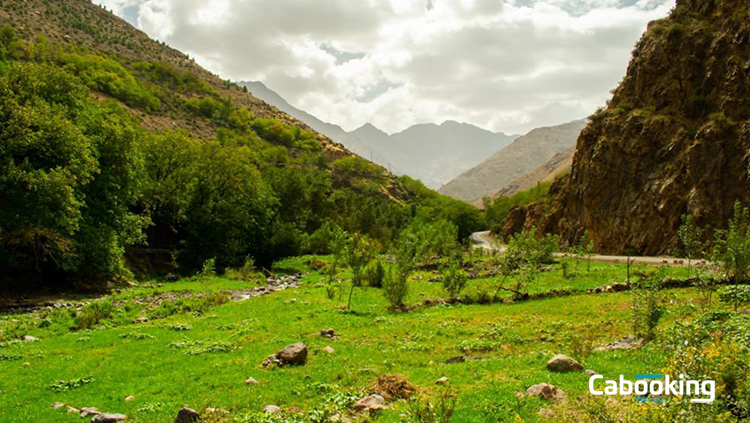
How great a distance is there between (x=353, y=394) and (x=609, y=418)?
22.0ft

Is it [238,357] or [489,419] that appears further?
[238,357]

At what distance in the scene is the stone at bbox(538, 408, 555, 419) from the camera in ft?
28.6

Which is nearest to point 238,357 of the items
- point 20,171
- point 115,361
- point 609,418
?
point 115,361

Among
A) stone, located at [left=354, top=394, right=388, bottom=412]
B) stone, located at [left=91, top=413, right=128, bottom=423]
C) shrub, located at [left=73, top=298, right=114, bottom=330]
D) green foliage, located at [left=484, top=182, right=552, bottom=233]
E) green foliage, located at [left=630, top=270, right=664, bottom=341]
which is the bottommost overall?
shrub, located at [left=73, top=298, right=114, bottom=330]

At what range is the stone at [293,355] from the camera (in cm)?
1398

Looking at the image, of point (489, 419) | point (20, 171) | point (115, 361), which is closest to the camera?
point (489, 419)

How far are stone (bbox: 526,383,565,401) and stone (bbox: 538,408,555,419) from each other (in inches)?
25.7

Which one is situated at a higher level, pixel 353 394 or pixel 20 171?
pixel 20 171

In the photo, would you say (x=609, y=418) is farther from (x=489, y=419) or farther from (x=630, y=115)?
(x=630, y=115)

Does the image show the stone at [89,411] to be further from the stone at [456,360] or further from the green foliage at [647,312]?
the green foliage at [647,312]

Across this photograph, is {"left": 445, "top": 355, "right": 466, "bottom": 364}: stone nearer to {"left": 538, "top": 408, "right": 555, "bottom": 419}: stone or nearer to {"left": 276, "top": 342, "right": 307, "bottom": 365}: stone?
{"left": 538, "top": 408, "right": 555, "bottom": 419}: stone

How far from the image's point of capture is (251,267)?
44531 millimetres

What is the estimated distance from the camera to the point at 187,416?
9609 millimetres

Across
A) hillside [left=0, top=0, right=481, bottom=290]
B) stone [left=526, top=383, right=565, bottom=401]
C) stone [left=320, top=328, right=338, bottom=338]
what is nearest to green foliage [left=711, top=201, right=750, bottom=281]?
stone [left=526, top=383, right=565, bottom=401]
